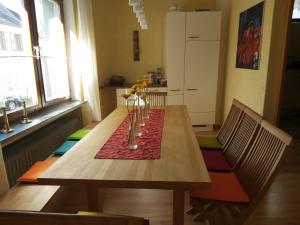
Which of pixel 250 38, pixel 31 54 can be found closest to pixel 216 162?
pixel 250 38

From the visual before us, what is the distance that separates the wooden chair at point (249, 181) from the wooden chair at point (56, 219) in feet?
3.06

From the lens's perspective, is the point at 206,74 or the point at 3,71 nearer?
the point at 3,71

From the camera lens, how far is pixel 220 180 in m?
1.56

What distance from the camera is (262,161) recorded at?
141 centimetres

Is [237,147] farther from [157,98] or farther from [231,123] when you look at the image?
[157,98]

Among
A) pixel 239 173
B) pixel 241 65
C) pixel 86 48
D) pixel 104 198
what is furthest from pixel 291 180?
pixel 86 48

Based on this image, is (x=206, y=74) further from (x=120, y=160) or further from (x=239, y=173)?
(x=120, y=160)

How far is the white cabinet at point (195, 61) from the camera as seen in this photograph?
3547mm

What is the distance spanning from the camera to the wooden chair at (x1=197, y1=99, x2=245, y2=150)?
2.07m

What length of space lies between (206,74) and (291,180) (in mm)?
2047

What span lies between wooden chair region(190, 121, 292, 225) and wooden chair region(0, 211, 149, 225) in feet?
3.06

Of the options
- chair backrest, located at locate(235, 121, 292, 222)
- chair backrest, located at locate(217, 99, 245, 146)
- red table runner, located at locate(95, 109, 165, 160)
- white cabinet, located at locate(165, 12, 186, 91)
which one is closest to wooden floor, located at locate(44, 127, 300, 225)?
chair backrest, located at locate(235, 121, 292, 222)

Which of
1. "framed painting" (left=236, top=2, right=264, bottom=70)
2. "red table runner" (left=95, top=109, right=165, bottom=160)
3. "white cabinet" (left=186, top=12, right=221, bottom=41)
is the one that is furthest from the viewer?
"white cabinet" (left=186, top=12, right=221, bottom=41)

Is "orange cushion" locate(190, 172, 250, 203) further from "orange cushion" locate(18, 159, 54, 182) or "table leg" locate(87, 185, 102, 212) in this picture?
"orange cushion" locate(18, 159, 54, 182)
